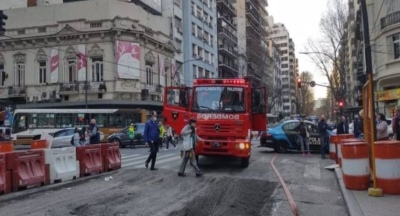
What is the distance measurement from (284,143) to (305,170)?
6.93 meters

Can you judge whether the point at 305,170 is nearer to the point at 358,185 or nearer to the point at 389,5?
the point at 358,185

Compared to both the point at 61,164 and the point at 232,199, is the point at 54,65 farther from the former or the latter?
the point at 232,199

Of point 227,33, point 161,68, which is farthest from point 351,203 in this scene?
point 227,33

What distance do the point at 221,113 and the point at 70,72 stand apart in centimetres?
3649

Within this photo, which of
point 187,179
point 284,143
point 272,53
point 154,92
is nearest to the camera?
point 187,179

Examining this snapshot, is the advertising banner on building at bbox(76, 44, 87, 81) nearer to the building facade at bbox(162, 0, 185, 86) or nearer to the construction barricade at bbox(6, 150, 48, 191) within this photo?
the building facade at bbox(162, 0, 185, 86)

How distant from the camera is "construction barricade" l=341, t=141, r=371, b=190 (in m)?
9.37

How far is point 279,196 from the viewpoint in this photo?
31.6 ft

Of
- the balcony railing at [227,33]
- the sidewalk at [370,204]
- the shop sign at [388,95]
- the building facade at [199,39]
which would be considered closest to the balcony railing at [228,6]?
the building facade at [199,39]

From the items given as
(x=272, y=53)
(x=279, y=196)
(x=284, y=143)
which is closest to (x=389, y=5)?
(x=284, y=143)

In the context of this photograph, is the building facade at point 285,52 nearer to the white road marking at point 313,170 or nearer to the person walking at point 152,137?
the white road marking at point 313,170

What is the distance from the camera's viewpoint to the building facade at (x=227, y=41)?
80375mm

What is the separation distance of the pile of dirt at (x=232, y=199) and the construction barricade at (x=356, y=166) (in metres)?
1.79

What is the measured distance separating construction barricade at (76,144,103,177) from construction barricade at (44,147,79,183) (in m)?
0.20
